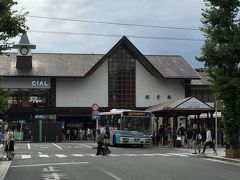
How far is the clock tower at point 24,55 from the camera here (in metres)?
66.7

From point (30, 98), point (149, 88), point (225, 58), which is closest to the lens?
point (225, 58)

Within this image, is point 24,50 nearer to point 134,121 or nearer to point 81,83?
point 81,83

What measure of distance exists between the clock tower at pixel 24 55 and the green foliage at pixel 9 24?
47981mm

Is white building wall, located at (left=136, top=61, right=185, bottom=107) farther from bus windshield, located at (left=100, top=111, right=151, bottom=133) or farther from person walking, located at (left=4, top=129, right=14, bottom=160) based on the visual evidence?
person walking, located at (left=4, top=129, right=14, bottom=160)

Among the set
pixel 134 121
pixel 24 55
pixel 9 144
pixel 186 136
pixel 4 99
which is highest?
pixel 24 55

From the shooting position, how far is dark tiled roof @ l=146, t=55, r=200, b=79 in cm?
6838

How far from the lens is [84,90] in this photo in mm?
67500

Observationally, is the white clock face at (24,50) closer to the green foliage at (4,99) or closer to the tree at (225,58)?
the tree at (225,58)

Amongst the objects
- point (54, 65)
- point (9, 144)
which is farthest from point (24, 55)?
point (9, 144)

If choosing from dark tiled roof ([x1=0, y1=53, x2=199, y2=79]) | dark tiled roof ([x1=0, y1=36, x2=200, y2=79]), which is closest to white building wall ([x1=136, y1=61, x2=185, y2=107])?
dark tiled roof ([x1=0, y1=36, x2=200, y2=79])

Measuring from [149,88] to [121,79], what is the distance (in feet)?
12.7

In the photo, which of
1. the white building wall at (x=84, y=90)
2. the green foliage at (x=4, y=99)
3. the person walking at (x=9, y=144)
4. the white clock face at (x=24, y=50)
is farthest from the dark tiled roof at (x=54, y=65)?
the green foliage at (x=4, y=99)

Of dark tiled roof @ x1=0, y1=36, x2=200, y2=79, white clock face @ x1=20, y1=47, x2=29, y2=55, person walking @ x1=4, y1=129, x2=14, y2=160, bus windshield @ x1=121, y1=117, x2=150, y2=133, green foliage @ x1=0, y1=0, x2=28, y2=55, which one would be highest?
white clock face @ x1=20, y1=47, x2=29, y2=55

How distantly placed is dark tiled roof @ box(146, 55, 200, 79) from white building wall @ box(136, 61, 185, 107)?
4.34 ft
